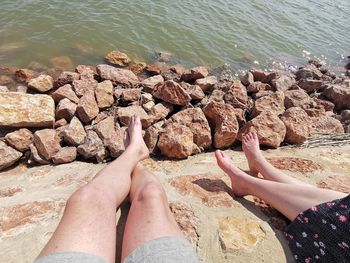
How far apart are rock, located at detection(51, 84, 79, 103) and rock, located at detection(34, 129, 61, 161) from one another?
2.70 feet

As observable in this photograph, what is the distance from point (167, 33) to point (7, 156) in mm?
5243

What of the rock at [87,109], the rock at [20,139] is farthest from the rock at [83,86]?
the rock at [20,139]

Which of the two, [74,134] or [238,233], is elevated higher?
[238,233]

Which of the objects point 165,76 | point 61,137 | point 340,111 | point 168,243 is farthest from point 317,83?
point 168,243

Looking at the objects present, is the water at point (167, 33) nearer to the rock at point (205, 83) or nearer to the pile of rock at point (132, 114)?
the pile of rock at point (132, 114)

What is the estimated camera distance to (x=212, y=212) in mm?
2264

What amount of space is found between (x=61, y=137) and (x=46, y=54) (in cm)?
289

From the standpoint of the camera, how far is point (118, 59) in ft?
20.8

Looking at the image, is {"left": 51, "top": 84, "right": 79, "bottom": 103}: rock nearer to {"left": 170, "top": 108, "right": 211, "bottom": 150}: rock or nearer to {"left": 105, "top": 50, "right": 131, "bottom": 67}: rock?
{"left": 170, "top": 108, "right": 211, "bottom": 150}: rock

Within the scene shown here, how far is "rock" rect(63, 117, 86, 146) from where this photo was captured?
12.0ft

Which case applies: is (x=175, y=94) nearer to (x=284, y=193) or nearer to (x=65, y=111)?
(x=65, y=111)

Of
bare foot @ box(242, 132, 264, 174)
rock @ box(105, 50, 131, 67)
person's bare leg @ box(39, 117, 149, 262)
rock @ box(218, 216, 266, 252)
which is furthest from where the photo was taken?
rock @ box(105, 50, 131, 67)

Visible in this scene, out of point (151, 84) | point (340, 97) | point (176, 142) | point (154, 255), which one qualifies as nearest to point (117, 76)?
point (151, 84)

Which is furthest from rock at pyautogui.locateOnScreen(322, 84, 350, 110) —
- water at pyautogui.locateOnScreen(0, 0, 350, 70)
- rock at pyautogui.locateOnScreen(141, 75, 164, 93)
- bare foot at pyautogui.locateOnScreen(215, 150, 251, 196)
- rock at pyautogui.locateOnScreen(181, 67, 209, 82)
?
bare foot at pyautogui.locateOnScreen(215, 150, 251, 196)
